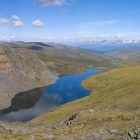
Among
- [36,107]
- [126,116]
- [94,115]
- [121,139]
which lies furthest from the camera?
[36,107]

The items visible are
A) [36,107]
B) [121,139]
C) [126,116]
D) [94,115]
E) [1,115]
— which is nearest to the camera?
[121,139]

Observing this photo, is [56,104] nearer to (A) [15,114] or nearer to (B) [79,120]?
(A) [15,114]

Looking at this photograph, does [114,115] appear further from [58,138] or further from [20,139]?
[20,139]

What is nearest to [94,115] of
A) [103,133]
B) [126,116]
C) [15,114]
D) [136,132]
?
[126,116]

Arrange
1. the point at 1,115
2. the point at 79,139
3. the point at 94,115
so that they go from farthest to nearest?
the point at 1,115, the point at 94,115, the point at 79,139

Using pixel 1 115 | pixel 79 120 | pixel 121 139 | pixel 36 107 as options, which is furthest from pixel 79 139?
pixel 36 107

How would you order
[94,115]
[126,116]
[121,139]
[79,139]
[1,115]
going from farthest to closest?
[1,115] < [94,115] < [126,116] < [79,139] < [121,139]

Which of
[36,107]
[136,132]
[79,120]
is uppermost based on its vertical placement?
[136,132]

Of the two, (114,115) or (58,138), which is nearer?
(58,138)

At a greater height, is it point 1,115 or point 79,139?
point 79,139
